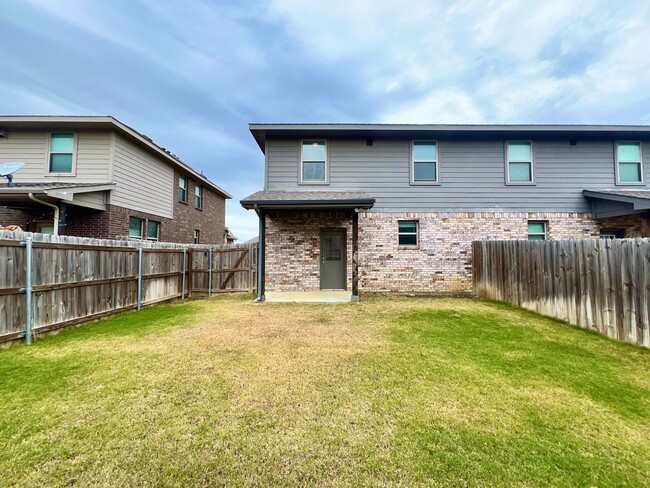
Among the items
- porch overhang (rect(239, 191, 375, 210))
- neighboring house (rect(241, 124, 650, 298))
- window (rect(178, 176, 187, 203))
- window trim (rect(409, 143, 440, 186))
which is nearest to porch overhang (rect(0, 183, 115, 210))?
porch overhang (rect(239, 191, 375, 210))

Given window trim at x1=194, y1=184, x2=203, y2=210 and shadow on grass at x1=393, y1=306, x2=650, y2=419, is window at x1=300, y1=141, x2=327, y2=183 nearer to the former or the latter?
shadow on grass at x1=393, y1=306, x2=650, y2=419

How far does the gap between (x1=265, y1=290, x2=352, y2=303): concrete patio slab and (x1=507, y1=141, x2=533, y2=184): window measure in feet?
24.8

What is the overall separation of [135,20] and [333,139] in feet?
32.0

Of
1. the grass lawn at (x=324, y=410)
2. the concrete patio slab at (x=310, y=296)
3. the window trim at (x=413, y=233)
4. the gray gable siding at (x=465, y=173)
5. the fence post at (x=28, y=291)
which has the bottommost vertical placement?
the grass lawn at (x=324, y=410)

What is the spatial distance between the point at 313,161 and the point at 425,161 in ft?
13.5

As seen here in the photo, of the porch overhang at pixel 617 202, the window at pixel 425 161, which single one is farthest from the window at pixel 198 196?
the porch overhang at pixel 617 202

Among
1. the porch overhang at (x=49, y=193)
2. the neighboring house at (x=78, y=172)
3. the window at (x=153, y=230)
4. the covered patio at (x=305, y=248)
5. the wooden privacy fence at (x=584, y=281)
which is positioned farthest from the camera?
the window at (x=153, y=230)

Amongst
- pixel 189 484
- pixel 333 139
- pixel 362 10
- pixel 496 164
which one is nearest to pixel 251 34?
pixel 362 10

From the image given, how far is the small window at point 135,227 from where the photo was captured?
10.9m

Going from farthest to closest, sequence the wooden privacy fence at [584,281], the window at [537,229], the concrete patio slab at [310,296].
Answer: the window at [537,229] → the concrete patio slab at [310,296] → the wooden privacy fence at [584,281]

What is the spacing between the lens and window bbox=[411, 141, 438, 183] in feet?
33.9

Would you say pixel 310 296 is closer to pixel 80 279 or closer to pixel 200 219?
pixel 80 279

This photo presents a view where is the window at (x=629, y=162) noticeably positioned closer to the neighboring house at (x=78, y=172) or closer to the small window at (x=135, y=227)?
the neighboring house at (x=78, y=172)

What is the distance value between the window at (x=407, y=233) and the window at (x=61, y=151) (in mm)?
11881
